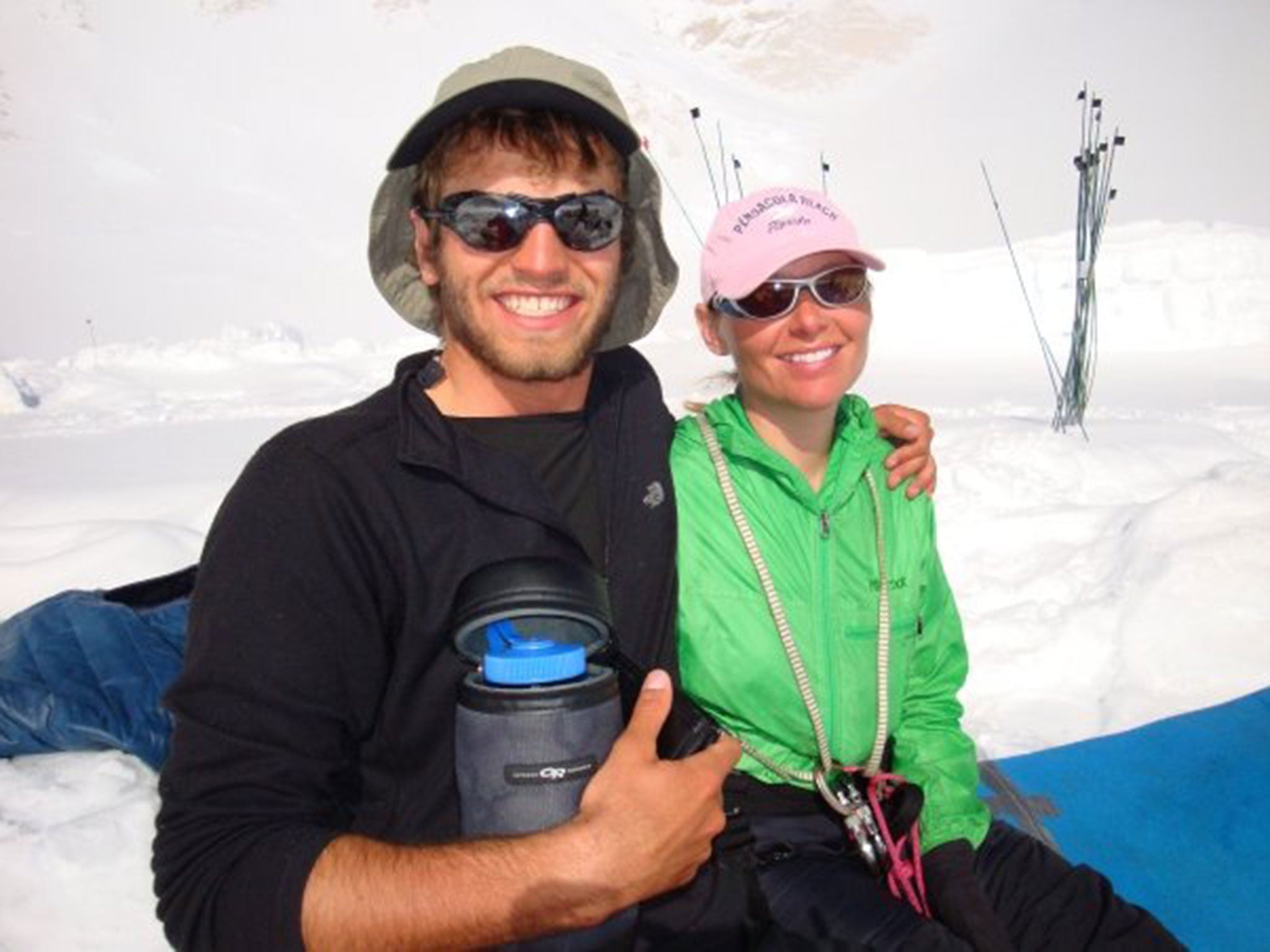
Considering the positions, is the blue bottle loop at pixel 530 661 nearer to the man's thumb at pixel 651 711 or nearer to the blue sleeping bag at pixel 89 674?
the man's thumb at pixel 651 711

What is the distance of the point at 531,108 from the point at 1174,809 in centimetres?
275

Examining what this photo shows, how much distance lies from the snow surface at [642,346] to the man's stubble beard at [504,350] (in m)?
0.58

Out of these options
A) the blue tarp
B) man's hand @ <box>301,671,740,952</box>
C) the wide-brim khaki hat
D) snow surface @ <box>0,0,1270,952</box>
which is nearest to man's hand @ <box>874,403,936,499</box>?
snow surface @ <box>0,0,1270,952</box>

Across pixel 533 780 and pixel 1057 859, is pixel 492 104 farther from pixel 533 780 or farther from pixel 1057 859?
pixel 1057 859

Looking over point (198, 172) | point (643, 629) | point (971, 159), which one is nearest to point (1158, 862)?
point (643, 629)

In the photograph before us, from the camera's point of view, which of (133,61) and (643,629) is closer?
(643,629)

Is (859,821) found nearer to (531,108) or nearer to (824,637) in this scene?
(824,637)

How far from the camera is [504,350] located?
1.84m

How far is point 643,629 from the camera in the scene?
1.80 metres

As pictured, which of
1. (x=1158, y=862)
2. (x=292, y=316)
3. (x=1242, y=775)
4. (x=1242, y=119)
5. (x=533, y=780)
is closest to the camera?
(x=533, y=780)

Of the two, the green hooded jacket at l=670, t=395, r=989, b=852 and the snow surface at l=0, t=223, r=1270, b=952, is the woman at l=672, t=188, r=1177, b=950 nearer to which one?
the green hooded jacket at l=670, t=395, r=989, b=852

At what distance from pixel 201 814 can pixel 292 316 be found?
73.6 ft

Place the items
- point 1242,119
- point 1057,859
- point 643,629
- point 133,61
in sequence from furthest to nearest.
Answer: point 133,61 < point 1242,119 < point 1057,859 < point 643,629

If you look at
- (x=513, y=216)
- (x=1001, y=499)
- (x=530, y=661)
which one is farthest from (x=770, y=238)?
(x=1001, y=499)
